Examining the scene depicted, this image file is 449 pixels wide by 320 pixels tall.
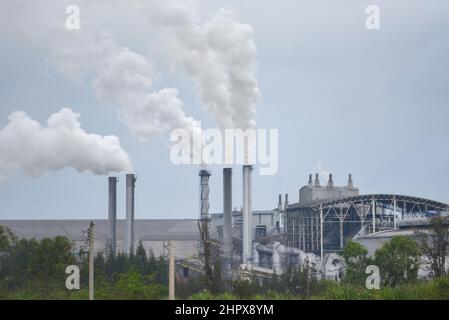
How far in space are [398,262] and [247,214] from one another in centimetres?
1590

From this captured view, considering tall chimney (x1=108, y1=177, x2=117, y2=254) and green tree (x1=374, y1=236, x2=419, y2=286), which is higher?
tall chimney (x1=108, y1=177, x2=117, y2=254)

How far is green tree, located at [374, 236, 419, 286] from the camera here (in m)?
35.7

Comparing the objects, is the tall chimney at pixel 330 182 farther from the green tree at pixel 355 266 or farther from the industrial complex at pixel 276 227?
the green tree at pixel 355 266

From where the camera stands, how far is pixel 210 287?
29.5m

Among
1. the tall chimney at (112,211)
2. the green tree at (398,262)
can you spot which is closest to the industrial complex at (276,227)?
the tall chimney at (112,211)

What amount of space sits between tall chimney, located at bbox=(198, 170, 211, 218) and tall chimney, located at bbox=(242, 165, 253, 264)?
3303 millimetres

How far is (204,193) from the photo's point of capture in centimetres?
5406

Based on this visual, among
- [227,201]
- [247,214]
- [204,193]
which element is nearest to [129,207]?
[204,193]

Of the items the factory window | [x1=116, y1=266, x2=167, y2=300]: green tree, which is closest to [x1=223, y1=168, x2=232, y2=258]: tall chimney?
the factory window

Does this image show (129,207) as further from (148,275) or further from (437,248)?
(437,248)

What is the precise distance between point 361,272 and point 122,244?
24.6 meters

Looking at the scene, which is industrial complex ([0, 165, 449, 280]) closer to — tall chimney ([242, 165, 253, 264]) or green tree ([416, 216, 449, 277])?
tall chimney ([242, 165, 253, 264])
